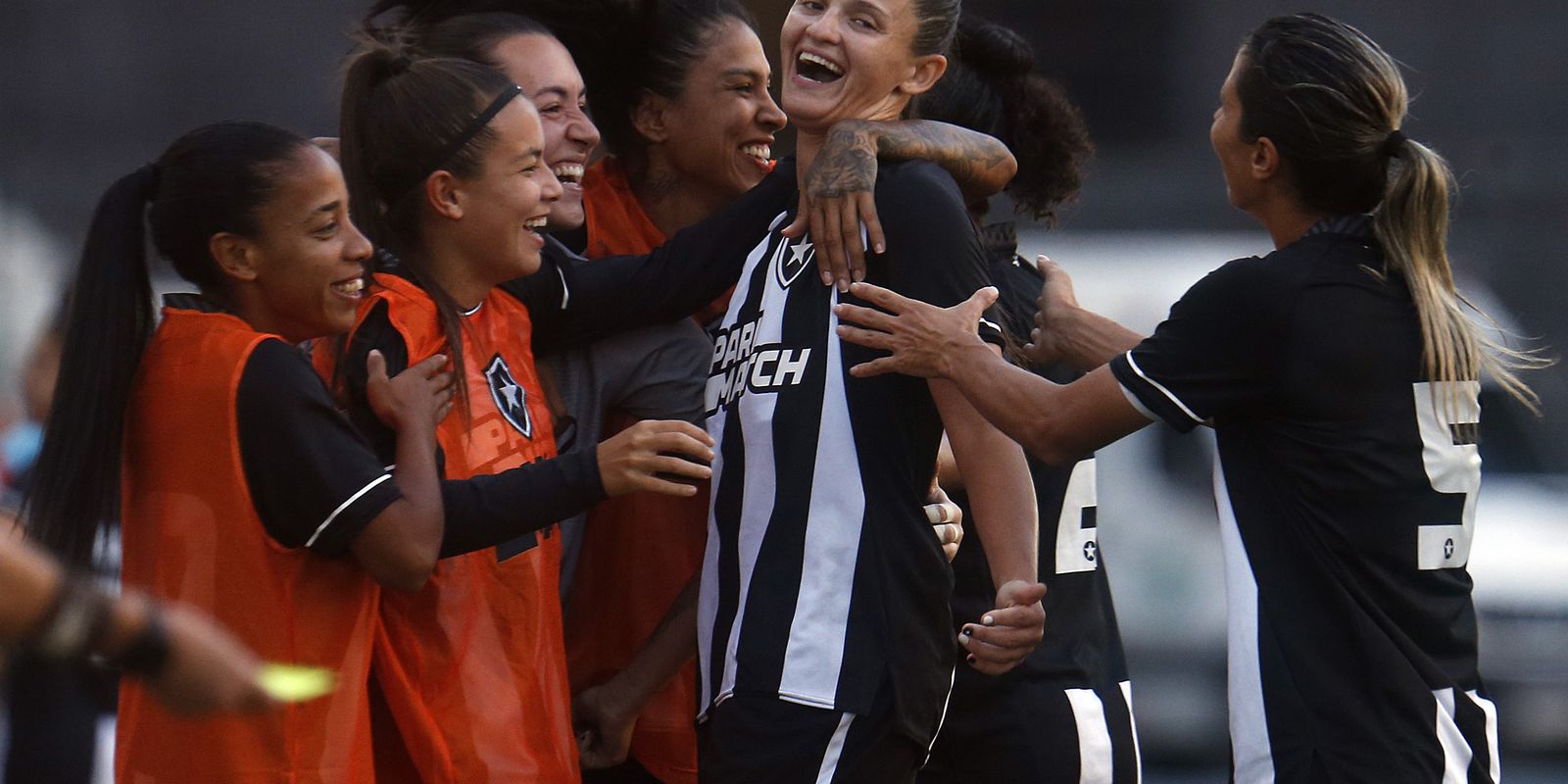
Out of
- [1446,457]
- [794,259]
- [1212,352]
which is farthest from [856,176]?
[1446,457]

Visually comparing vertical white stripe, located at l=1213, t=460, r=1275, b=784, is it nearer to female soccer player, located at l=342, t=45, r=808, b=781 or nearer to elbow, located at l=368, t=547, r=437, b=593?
female soccer player, located at l=342, t=45, r=808, b=781

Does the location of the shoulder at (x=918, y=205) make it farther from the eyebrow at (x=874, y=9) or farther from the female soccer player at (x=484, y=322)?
the female soccer player at (x=484, y=322)

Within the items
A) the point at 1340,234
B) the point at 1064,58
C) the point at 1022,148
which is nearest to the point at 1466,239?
the point at 1064,58

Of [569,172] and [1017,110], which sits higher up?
[1017,110]

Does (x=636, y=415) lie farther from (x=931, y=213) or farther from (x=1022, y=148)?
(x=1022, y=148)

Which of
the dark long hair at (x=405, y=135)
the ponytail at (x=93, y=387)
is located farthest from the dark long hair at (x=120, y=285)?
the dark long hair at (x=405, y=135)

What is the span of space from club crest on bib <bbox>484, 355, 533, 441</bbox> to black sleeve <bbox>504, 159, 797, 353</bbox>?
0.20 metres

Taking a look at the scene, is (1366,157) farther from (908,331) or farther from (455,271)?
(455,271)

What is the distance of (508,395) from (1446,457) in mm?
1434

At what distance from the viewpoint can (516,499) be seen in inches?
108

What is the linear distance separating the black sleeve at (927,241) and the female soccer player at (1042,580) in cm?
40

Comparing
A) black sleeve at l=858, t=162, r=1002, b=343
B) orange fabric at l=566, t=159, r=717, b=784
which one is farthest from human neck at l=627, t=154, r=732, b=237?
black sleeve at l=858, t=162, r=1002, b=343

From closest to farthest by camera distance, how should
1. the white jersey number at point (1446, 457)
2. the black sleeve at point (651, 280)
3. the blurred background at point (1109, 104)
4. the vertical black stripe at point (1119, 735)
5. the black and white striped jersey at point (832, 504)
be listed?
the black and white striped jersey at point (832, 504), the white jersey number at point (1446, 457), the black sleeve at point (651, 280), the vertical black stripe at point (1119, 735), the blurred background at point (1109, 104)

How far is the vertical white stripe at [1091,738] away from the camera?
328 centimetres
